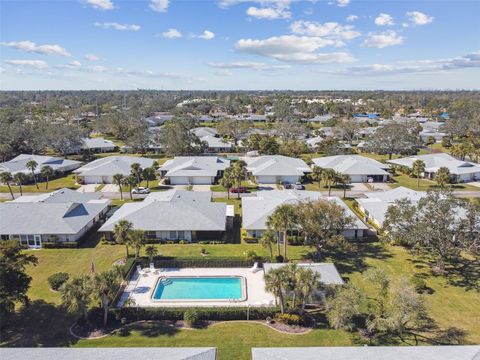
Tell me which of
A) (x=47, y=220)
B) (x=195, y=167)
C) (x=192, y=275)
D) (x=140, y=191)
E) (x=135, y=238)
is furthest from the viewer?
(x=195, y=167)

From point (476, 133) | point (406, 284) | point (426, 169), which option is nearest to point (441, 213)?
point (406, 284)

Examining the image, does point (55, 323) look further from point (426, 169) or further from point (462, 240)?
point (426, 169)

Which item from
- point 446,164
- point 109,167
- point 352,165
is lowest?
point 109,167

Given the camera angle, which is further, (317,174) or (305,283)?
(317,174)

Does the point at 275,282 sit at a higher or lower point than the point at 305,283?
lower

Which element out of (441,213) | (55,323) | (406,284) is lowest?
(55,323)

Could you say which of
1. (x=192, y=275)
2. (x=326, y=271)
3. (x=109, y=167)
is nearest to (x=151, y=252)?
(x=192, y=275)

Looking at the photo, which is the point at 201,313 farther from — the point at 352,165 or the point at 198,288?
the point at 352,165
